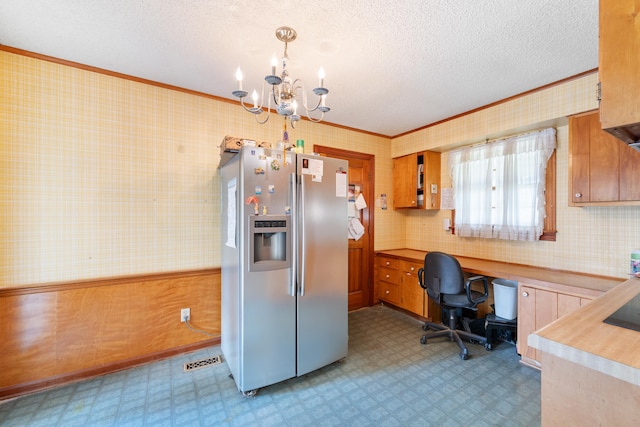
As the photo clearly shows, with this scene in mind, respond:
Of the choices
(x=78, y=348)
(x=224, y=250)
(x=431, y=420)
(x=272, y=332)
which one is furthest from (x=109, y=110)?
(x=431, y=420)

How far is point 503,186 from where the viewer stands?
2.98 meters

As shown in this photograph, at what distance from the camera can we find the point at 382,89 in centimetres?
258

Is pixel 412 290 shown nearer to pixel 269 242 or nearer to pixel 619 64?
pixel 269 242

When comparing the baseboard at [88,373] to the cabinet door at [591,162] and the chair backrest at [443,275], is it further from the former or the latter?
the cabinet door at [591,162]

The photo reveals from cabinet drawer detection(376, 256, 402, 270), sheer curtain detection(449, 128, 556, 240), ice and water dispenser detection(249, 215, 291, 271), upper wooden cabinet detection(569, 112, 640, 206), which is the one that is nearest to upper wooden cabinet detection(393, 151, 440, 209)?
sheer curtain detection(449, 128, 556, 240)

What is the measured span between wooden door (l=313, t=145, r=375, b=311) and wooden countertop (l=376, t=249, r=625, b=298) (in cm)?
126

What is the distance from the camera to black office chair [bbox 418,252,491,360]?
251 centimetres

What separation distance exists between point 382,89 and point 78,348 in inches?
139

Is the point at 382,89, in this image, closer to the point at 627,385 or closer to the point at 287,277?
the point at 287,277

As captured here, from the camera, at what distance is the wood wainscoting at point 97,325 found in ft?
6.46

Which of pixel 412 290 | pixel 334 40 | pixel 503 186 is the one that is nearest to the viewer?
pixel 334 40

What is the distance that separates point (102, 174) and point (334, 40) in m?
2.21

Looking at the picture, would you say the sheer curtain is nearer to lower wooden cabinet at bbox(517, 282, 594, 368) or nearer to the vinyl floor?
lower wooden cabinet at bbox(517, 282, 594, 368)

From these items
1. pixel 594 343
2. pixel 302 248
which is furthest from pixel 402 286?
pixel 594 343
